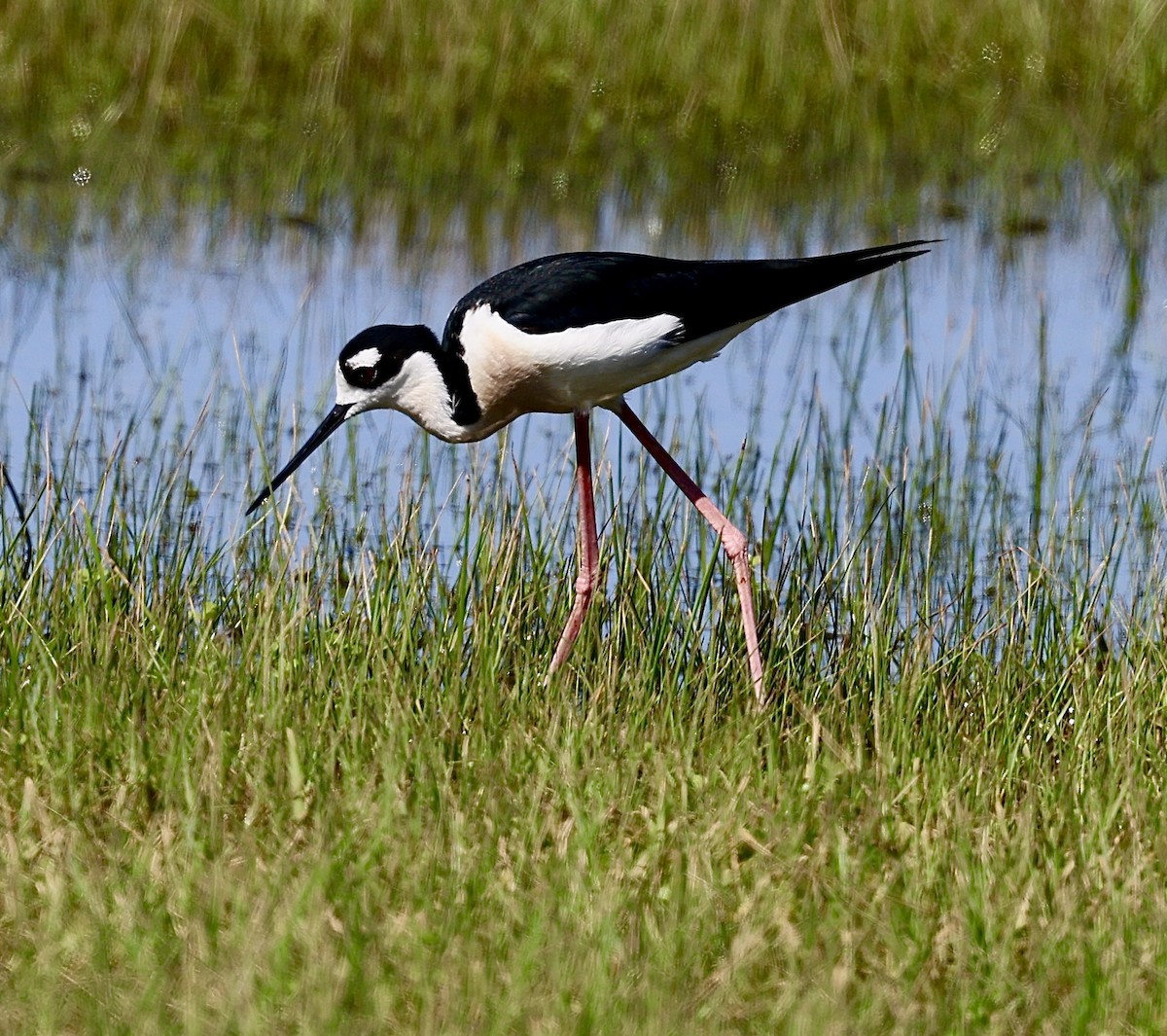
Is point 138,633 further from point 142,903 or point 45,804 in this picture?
point 142,903

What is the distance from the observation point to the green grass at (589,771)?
2.95 meters

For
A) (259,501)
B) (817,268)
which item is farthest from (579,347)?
(259,501)

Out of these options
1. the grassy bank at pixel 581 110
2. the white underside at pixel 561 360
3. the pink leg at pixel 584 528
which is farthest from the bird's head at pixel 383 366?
the grassy bank at pixel 581 110

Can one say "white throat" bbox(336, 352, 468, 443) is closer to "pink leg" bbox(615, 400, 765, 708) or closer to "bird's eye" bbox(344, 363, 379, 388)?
"bird's eye" bbox(344, 363, 379, 388)

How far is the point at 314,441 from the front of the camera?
193 inches

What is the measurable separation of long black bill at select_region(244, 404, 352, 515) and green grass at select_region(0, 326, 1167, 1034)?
0.51 ft

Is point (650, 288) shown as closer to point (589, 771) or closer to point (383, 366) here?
point (383, 366)

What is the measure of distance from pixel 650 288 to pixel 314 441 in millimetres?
895

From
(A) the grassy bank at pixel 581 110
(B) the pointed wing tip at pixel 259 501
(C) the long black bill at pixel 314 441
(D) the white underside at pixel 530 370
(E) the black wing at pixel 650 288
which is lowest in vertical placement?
(B) the pointed wing tip at pixel 259 501

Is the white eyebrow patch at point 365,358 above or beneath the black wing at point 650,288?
beneath

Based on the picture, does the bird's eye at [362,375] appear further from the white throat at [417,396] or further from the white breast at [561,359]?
the white breast at [561,359]

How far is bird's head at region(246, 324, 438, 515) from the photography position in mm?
4684

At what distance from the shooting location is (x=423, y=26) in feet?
33.7

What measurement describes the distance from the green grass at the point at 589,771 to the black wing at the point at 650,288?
1.42ft
